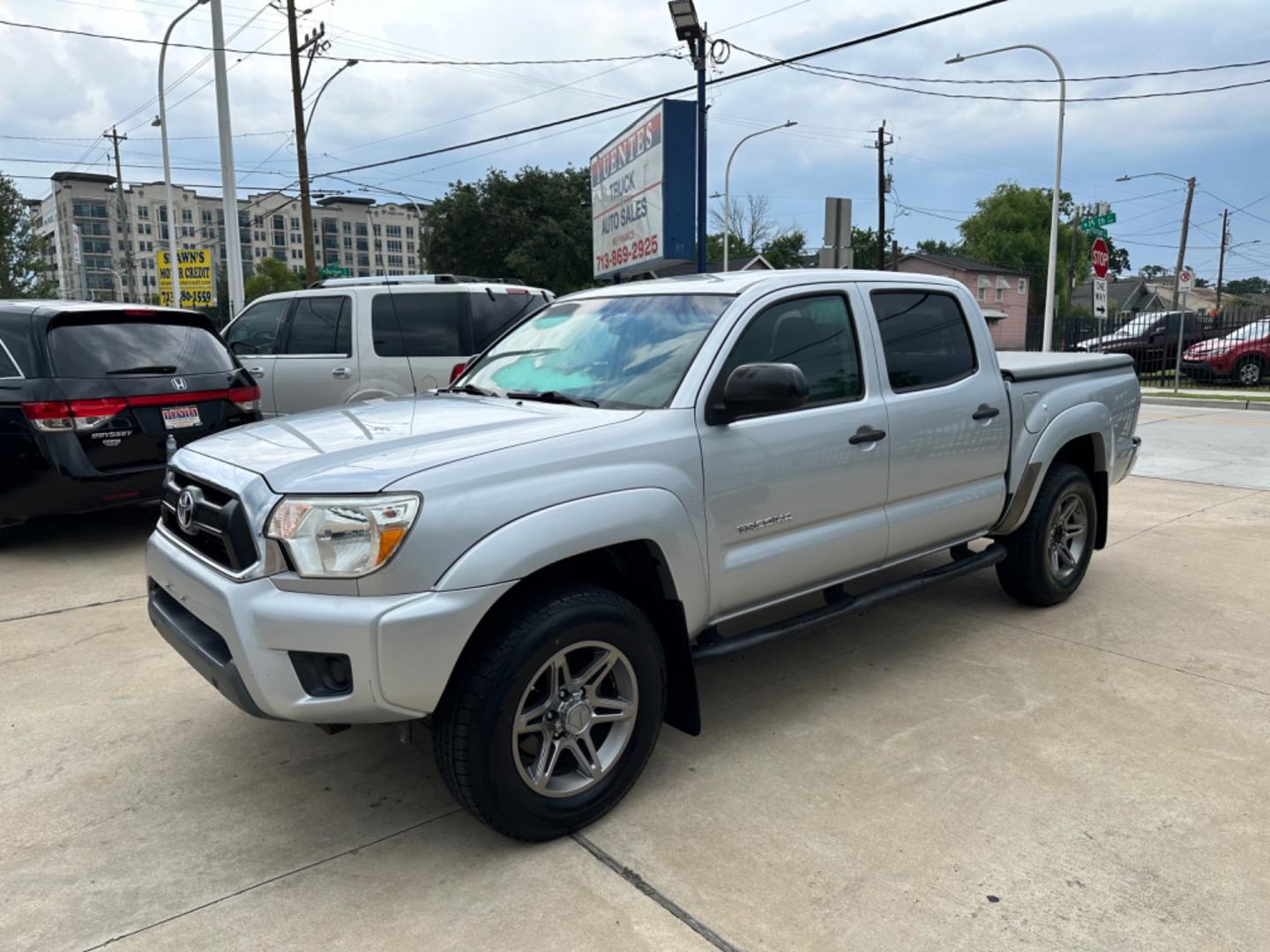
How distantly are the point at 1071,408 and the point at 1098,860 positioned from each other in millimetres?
2785

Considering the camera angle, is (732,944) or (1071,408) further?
(1071,408)

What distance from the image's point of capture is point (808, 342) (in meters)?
3.85

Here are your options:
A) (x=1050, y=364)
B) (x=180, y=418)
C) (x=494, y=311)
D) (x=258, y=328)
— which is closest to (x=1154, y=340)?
(x=494, y=311)

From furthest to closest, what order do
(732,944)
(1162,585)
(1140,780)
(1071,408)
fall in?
(1162,585) → (1071,408) → (1140,780) → (732,944)

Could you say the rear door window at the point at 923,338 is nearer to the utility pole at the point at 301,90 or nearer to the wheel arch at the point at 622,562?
the wheel arch at the point at 622,562

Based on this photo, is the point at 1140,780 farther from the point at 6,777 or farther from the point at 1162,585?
the point at 6,777

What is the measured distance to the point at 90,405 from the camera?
6090mm

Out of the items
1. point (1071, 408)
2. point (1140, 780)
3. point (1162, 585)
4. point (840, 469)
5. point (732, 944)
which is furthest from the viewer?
point (1162, 585)

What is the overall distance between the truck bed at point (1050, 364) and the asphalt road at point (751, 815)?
1.34 m

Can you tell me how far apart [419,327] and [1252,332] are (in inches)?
826

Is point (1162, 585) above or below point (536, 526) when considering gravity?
below

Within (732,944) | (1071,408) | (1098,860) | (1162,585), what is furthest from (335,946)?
(1162,585)

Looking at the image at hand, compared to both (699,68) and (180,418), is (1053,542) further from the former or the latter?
(699,68)

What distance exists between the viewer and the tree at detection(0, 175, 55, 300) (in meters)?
42.7
